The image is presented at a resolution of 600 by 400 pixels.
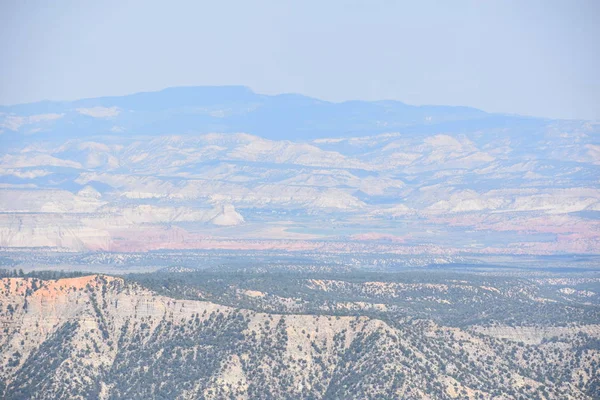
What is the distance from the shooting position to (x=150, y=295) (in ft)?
446

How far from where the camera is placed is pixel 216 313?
13438 centimetres

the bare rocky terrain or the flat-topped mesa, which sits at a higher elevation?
the flat-topped mesa

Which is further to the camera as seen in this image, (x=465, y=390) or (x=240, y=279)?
(x=240, y=279)

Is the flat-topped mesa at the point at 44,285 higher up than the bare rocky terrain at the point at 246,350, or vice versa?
the flat-topped mesa at the point at 44,285

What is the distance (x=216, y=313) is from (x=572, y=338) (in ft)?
111

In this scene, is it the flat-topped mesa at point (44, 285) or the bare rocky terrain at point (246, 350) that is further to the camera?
the flat-topped mesa at point (44, 285)

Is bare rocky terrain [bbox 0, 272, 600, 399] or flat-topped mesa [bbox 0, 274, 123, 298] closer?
bare rocky terrain [bbox 0, 272, 600, 399]

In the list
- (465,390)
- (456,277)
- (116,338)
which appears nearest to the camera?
(465,390)

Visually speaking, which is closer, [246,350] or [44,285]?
[246,350]

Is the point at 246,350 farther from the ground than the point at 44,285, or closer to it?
closer to it

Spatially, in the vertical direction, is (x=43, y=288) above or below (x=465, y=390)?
above

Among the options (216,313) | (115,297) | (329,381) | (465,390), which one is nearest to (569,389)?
(465,390)

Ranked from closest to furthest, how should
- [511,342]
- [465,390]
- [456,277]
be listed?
[465,390] < [511,342] < [456,277]

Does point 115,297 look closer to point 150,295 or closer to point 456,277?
point 150,295
